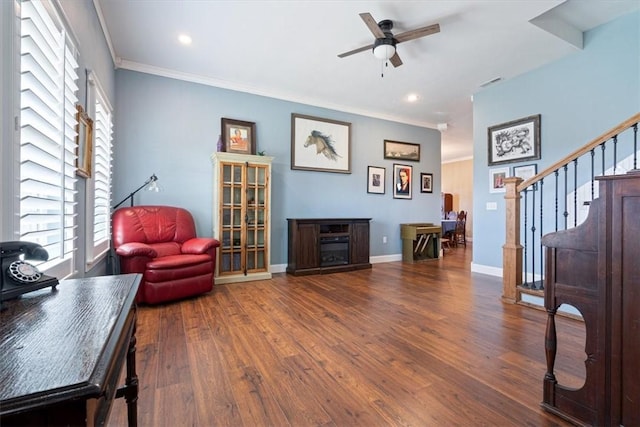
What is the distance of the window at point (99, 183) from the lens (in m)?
2.51

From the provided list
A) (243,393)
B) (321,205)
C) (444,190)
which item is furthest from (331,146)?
(444,190)

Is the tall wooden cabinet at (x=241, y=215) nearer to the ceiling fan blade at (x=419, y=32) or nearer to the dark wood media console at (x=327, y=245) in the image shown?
the dark wood media console at (x=327, y=245)

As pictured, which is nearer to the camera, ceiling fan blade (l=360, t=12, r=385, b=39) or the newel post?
ceiling fan blade (l=360, t=12, r=385, b=39)

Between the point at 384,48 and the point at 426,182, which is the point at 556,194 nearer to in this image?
the point at 384,48

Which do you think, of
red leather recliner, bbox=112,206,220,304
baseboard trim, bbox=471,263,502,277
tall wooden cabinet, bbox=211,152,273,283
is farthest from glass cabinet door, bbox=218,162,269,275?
baseboard trim, bbox=471,263,502,277

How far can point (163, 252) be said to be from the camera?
11.2ft

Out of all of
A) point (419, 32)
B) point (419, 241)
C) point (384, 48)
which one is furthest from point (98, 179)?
point (419, 241)

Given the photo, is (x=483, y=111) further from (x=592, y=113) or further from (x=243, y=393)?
(x=243, y=393)

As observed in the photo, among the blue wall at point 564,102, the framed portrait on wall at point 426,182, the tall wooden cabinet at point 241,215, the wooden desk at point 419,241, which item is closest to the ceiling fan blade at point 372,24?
the tall wooden cabinet at point 241,215

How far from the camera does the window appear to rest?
2512 millimetres

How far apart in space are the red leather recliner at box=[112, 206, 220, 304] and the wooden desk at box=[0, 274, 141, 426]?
204cm

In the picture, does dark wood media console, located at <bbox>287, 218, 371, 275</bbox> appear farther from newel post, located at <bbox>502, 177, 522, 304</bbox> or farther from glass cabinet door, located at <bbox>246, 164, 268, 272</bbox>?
newel post, located at <bbox>502, 177, 522, 304</bbox>

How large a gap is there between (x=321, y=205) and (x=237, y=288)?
2099 mm

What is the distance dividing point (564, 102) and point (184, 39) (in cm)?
476
